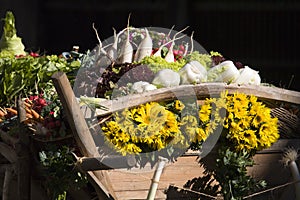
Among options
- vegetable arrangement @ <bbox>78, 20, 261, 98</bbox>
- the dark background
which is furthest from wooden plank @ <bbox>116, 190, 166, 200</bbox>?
the dark background

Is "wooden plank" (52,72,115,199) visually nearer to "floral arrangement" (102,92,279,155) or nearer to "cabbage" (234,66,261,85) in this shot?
"floral arrangement" (102,92,279,155)

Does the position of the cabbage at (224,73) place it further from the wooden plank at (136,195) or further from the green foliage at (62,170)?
the green foliage at (62,170)

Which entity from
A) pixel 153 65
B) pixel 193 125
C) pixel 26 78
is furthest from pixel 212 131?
pixel 26 78

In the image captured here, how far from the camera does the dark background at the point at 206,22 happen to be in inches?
274

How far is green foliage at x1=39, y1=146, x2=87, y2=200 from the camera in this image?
9.15 ft

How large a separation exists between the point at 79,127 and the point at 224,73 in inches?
28.0

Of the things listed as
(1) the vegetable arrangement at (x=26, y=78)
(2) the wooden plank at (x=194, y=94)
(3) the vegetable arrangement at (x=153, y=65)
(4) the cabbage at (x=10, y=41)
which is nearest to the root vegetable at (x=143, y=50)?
(3) the vegetable arrangement at (x=153, y=65)

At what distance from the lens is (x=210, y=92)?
2.88 metres

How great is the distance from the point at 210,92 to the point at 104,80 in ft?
1.53

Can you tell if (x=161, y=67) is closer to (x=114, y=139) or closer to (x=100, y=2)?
(x=114, y=139)

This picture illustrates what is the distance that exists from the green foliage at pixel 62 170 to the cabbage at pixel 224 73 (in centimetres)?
68

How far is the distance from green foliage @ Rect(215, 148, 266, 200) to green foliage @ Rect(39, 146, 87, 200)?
1.67 feet

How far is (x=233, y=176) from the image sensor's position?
9.34ft

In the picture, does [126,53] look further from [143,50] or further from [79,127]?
[79,127]
